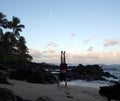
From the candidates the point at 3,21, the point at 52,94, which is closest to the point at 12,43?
the point at 3,21

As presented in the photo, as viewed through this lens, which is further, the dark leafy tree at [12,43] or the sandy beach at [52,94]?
the dark leafy tree at [12,43]

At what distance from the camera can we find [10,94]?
10.2m

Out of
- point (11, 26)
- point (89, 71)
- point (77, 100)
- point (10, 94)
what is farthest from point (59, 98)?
point (11, 26)

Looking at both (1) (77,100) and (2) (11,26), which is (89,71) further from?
(1) (77,100)

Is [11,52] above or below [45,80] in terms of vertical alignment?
above

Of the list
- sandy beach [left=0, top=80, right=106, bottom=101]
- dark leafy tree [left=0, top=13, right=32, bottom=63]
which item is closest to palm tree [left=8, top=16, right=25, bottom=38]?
Result: dark leafy tree [left=0, top=13, right=32, bottom=63]

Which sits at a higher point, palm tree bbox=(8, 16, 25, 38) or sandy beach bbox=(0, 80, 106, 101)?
palm tree bbox=(8, 16, 25, 38)

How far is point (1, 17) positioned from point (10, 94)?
1832 inches

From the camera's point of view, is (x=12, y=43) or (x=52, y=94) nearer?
(x=52, y=94)

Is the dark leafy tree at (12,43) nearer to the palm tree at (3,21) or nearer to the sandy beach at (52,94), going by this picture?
the palm tree at (3,21)

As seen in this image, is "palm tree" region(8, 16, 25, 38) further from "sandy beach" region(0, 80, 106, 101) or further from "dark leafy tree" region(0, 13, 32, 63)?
"sandy beach" region(0, 80, 106, 101)

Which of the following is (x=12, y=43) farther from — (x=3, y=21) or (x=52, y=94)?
(x=52, y=94)

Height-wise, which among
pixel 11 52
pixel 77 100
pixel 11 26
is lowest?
pixel 77 100

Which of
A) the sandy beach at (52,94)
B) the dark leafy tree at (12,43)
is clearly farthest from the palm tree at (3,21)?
the sandy beach at (52,94)
